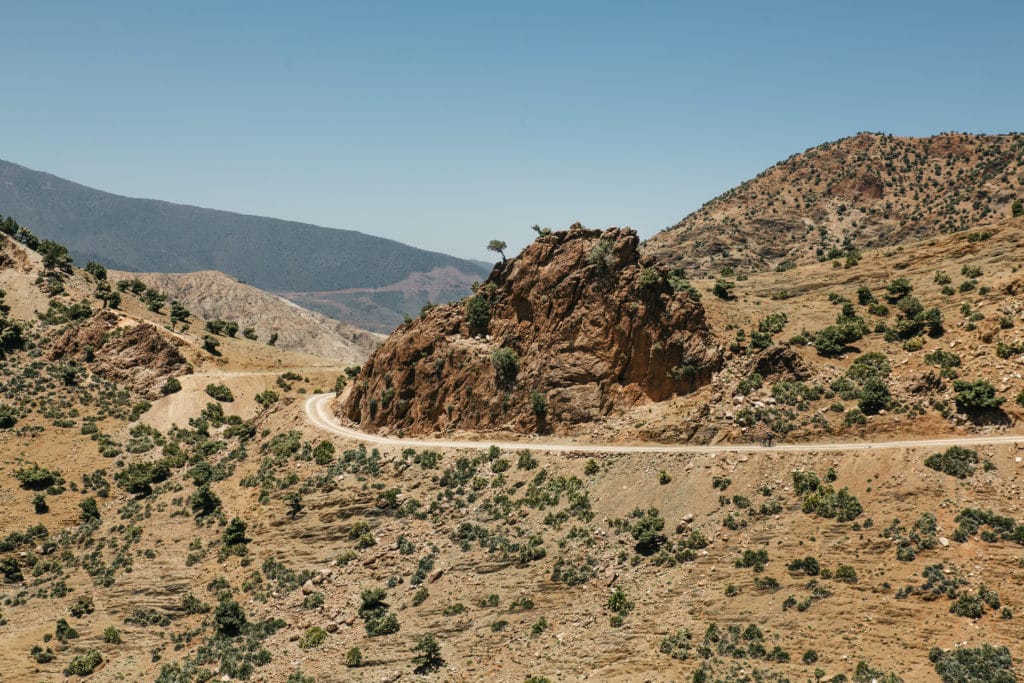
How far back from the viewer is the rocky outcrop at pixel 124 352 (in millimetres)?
97188

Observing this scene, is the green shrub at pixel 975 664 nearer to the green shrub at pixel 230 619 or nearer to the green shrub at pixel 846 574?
the green shrub at pixel 846 574

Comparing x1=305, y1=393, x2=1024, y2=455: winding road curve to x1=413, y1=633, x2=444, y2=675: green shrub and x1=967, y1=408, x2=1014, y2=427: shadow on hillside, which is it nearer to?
x1=967, y1=408, x2=1014, y2=427: shadow on hillside

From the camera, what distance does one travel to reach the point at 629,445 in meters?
62.4

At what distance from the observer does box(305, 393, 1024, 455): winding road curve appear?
51.4m

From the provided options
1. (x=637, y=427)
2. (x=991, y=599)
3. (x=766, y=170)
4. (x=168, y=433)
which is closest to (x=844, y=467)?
(x=991, y=599)

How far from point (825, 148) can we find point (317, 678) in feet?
561

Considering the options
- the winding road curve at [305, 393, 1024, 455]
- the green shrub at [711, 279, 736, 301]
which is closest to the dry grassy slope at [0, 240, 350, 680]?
the winding road curve at [305, 393, 1024, 455]

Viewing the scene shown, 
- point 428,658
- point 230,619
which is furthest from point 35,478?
point 428,658

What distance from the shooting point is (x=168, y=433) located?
88750 mm

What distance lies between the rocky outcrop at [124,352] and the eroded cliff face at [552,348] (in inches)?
1483

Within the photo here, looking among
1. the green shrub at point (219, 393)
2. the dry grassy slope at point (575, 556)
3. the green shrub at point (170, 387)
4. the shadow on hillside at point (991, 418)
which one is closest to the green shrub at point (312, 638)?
the dry grassy slope at point (575, 556)

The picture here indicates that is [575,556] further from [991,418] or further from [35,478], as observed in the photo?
[35,478]

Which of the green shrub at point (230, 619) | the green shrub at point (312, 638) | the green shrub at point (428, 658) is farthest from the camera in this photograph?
the green shrub at point (230, 619)

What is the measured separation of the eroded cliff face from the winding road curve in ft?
7.37
